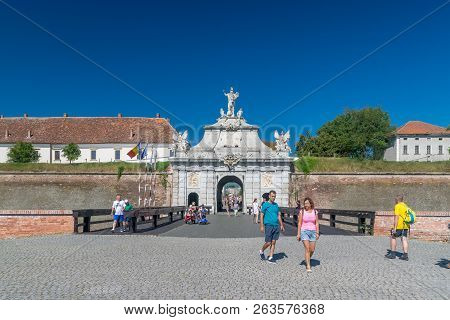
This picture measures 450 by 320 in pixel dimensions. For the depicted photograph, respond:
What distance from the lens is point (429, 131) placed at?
70.2 metres

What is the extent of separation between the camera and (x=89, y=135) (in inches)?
2368

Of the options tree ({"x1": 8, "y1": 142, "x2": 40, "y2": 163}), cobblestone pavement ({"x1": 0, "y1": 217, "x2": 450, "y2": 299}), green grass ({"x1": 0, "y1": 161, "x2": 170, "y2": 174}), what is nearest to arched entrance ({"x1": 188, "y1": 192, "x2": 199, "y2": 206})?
green grass ({"x1": 0, "y1": 161, "x2": 170, "y2": 174})

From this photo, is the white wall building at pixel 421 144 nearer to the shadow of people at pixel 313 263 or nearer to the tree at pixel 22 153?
the tree at pixel 22 153

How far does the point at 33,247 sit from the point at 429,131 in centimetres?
6657

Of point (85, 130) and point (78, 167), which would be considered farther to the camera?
point (85, 130)

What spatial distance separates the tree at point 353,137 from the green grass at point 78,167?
88.3ft

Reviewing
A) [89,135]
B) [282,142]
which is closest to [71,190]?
[89,135]

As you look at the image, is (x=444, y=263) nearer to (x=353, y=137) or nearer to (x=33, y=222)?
(x=33, y=222)

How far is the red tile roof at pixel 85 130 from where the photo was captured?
59.3 meters

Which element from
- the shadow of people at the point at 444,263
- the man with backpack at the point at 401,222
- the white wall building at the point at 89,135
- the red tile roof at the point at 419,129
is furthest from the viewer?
the red tile roof at the point at 419,129

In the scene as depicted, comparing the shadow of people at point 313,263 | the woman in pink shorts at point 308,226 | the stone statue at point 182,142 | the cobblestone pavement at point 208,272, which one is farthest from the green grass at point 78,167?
the woman in pink shorts at point 308,226

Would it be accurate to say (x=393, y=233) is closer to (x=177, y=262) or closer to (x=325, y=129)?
(x=177, y=262)

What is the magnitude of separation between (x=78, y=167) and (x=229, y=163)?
14.5 metres
